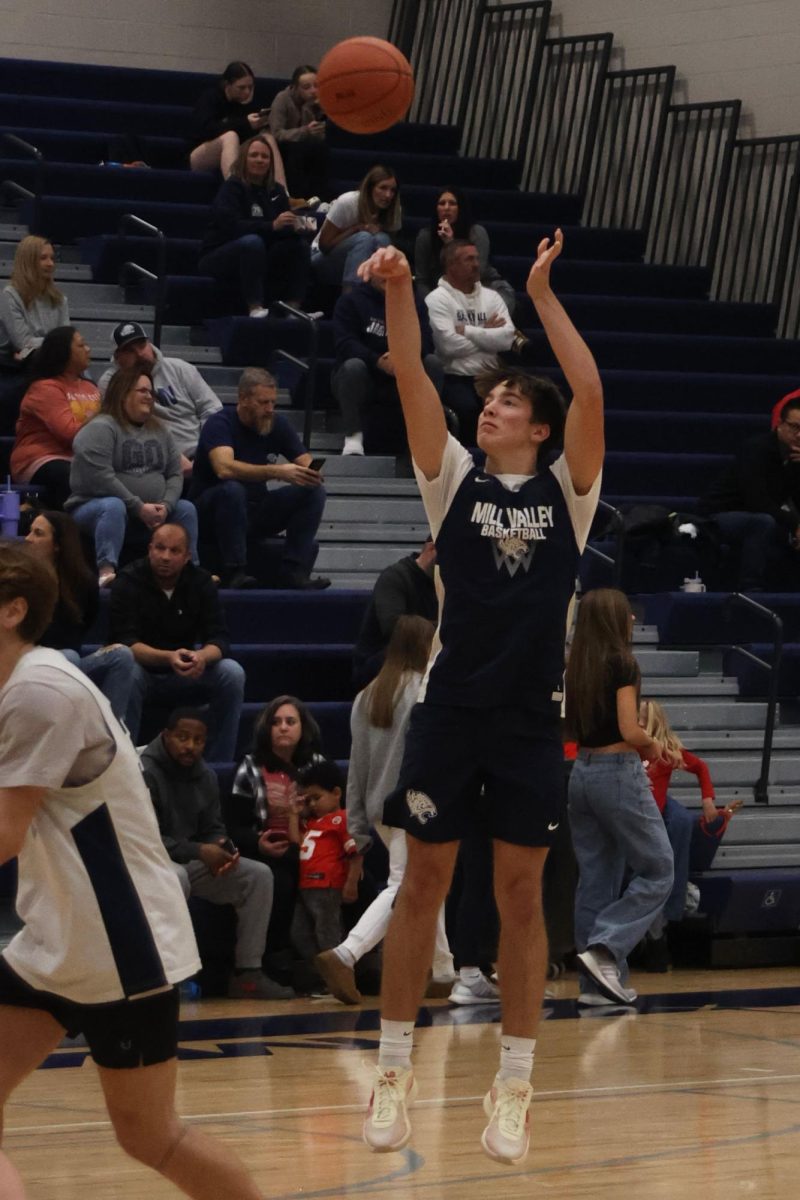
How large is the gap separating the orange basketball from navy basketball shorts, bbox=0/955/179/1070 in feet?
11.2

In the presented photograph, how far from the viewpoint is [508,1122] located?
14.7ft

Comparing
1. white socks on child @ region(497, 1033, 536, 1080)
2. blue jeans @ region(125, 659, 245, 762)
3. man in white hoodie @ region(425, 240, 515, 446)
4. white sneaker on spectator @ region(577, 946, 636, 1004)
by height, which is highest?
man in white hoodie @ region(425, 240, 515, 446)

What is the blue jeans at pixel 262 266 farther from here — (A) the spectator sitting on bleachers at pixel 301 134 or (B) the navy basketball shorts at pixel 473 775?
(B) the navy basketball shorts at pixel 473 775

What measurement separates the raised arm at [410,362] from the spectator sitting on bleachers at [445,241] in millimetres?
6678

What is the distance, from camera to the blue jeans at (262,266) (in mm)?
11365

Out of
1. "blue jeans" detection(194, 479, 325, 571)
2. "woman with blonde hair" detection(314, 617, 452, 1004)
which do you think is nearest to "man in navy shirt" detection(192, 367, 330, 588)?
"blue jeans" detection(194, 479, 325, 571)

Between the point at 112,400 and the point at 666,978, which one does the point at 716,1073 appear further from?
the point at 112,400

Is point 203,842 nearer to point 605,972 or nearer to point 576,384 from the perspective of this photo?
point 605,972

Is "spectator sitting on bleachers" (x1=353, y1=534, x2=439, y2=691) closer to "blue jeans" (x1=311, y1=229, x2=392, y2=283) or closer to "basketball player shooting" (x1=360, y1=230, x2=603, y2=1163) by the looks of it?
"blue jeans" (x1=311, y1=229, x2=392, y2=283)

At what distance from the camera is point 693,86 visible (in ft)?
46.0

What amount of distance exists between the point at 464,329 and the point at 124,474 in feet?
8.02

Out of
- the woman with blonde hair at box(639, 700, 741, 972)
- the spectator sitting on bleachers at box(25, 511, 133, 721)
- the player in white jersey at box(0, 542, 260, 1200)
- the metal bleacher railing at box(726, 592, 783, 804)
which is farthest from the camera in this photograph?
the metal bleacher railing at box(726, 592, 783, 804)

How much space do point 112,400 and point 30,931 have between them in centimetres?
589

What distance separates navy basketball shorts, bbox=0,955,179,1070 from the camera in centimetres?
356
